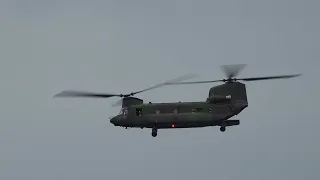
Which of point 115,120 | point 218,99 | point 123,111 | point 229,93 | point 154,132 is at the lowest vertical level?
point 154,132

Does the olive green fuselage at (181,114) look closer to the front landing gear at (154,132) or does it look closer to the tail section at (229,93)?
the front landing gear at (154,132)

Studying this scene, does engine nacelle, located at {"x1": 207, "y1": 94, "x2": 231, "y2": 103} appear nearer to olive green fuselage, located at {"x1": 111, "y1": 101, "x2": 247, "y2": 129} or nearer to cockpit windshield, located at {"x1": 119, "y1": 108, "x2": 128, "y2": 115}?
olive green fuselage, located at {"x1": 111, "y1": 101, "x2": 247, "y2": 129}

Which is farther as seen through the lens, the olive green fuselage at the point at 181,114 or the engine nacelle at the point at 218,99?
the engine nacelle at the point at 218,99

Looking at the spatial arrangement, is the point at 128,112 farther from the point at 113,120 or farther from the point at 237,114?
the point at 237,114

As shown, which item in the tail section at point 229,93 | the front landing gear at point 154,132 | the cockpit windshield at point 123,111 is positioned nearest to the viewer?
the tail section at point 229,93

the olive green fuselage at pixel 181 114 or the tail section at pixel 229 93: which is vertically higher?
the tail section at pixel 229 93

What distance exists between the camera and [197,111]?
86.9 m

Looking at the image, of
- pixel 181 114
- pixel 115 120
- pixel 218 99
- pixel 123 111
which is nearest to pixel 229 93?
pixel 218 99

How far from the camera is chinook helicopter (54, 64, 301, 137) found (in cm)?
8650

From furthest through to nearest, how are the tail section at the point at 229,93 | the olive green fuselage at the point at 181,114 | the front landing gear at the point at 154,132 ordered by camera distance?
the front landing gear at the point at 154,132 → the tail section at the point at 229,93 → the olive green fuselage at the point at 181,114

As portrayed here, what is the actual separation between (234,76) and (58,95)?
86.2 ft

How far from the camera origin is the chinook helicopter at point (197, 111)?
86500 millimetres

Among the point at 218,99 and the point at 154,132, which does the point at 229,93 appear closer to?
the point at 218,99

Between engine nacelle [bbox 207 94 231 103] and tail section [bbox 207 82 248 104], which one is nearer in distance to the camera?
engine nacelle [bbox 207 94 231 103]
